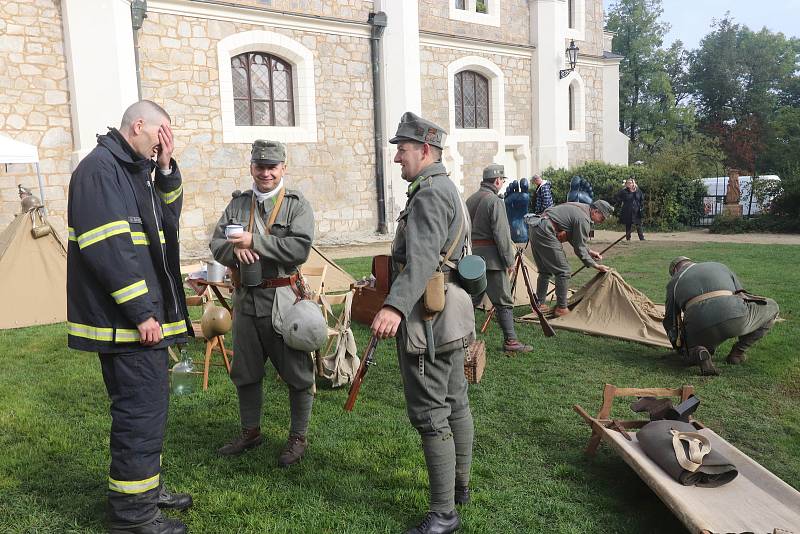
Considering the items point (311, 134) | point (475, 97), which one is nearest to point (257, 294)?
point (311, 134)

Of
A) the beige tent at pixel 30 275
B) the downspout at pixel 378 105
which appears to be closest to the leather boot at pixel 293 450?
the beige tent at pixel 30 275

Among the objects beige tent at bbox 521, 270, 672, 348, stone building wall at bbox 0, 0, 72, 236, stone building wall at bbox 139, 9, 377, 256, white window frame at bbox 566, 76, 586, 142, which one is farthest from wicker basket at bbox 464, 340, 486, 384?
white window frame at bbox 566, 76, 586, 142

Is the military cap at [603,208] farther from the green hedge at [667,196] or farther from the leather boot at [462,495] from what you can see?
the green hedge at [667,196]

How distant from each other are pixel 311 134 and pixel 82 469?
11413 millimetres

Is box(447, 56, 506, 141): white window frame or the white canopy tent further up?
box(447, 56, 506, 141): white window frame

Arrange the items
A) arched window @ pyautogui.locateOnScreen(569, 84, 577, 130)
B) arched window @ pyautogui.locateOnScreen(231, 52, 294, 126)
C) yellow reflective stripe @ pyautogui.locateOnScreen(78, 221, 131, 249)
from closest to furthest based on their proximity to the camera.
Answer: yellow reflective stripe @ pyautogui.locateOnScreen(78, 221, 131, 249) → arched window @ pyautogui.locateOnScreen(231, 52, 294, 126) → arched window @ pyautogui.locateOnScreen(569, 84, 577, 130)

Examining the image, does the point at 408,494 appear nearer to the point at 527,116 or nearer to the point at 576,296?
the point at 576,296

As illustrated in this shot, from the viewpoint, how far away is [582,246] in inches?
276

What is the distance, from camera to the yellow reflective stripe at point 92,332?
269 centimetres

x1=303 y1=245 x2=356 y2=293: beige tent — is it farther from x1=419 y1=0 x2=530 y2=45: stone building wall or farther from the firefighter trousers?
x1=419 y1=0 x2=530 y2=45: stone building wall

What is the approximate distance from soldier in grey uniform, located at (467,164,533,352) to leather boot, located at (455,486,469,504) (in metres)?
2.92

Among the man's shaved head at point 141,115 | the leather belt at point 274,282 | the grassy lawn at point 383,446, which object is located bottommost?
the grassy lawn at point 383,446

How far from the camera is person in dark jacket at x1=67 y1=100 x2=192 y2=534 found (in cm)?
263

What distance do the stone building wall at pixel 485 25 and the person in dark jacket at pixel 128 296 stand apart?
46.5 feet
